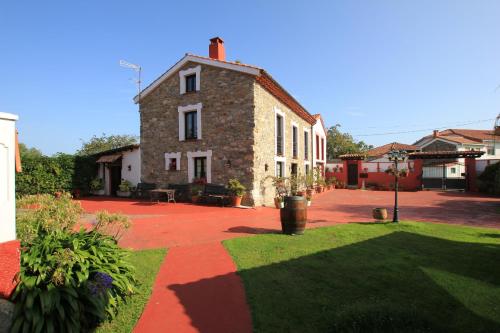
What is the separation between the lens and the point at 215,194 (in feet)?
43.3

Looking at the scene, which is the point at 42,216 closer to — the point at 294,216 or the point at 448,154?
the point at 294,216

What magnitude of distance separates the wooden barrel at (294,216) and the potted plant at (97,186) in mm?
14806

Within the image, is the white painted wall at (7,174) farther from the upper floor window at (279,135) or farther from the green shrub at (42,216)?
the upper floor window at (279,135)

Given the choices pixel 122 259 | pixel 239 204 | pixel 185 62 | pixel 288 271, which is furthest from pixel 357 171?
pixel 122 259

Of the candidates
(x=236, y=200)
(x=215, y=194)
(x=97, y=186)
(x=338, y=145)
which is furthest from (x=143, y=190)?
(x=338, y=145)

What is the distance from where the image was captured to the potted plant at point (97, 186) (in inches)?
690

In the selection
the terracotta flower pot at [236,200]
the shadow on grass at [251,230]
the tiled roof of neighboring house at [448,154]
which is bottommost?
the shadow on grass at [251,230]

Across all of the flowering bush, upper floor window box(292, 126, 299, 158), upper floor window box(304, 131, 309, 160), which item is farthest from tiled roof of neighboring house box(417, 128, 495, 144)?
the flowering bush

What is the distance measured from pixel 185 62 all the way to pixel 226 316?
13.6 meters

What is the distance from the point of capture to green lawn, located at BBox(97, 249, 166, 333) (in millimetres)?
3203

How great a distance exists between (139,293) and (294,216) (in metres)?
4.27

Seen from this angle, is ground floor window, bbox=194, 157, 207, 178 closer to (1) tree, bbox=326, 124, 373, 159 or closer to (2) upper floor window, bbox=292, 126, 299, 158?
(2) upper floor window, bbox=292, 126, 299, 158

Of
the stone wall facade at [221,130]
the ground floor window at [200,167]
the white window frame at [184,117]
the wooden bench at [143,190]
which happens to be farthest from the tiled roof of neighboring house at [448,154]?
the wooden bench at [143,190]

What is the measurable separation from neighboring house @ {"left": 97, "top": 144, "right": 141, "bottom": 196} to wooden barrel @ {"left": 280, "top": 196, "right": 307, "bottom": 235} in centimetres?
1198
